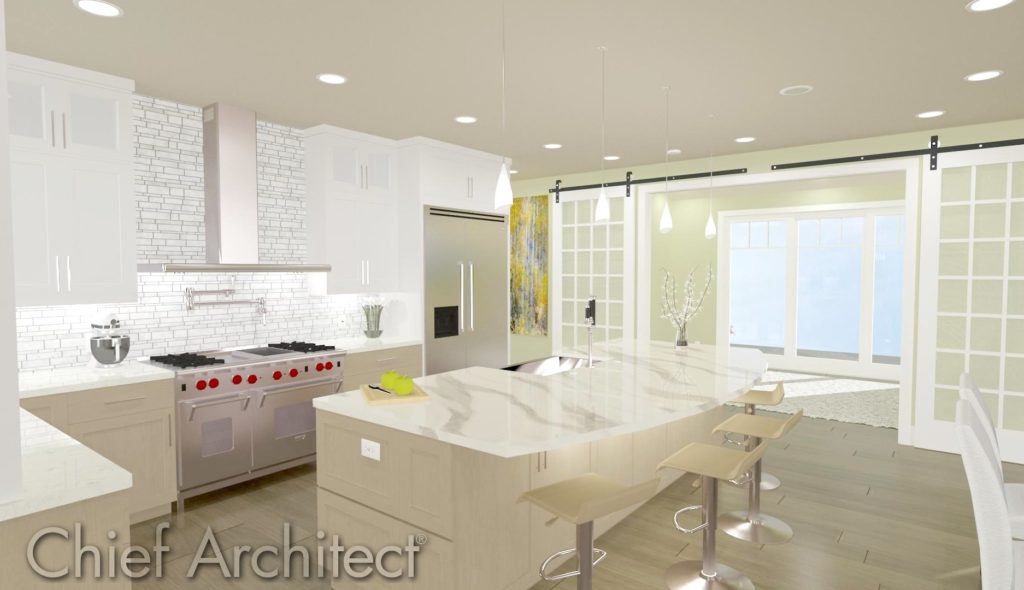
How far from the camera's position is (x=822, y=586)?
9.17 ft

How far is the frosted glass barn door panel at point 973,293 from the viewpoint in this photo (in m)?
4.67

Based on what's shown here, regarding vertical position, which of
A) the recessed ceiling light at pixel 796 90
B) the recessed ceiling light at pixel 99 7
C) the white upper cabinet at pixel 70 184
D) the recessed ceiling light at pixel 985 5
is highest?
the recessed ceiling light at pixel 796 90

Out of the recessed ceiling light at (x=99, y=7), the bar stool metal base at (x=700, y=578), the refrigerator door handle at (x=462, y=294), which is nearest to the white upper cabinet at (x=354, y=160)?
the refrigerator door handle at (x=462, y=294)

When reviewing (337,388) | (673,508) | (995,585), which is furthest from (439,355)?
(995,585)

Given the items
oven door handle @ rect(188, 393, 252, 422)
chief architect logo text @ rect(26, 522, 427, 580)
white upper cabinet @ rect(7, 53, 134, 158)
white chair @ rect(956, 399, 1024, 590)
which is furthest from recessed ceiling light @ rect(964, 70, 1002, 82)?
white upper cabinet @ rect(7, 53, 134, 158)

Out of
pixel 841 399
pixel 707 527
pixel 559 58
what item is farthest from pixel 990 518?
pixel 841 399

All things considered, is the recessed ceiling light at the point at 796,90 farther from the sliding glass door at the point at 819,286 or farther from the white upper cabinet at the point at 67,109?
the sliding glass door at the point at 819,286

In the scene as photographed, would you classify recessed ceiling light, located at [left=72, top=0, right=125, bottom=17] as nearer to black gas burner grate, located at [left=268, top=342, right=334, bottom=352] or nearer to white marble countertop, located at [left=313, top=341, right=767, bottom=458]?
white marble countertop, located at [left=313, top=341, right=767, bottom=458]

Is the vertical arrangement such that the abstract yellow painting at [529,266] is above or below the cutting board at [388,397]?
above

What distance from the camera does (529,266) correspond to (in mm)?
7531

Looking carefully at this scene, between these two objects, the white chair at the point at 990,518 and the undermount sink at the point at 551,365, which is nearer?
the white chair at the point at 990,518

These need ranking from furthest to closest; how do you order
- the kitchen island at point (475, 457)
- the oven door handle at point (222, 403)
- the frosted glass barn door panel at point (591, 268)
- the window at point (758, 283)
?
the window at point (758, 283), the frosted glass barn door panel at point (591, 268), the oven door handle at point (222, 403), the kitchen island at point (475, 457)

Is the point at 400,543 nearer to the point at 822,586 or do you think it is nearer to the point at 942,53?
the point at 822,586

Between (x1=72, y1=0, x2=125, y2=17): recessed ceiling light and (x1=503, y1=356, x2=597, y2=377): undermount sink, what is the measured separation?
296 cm
